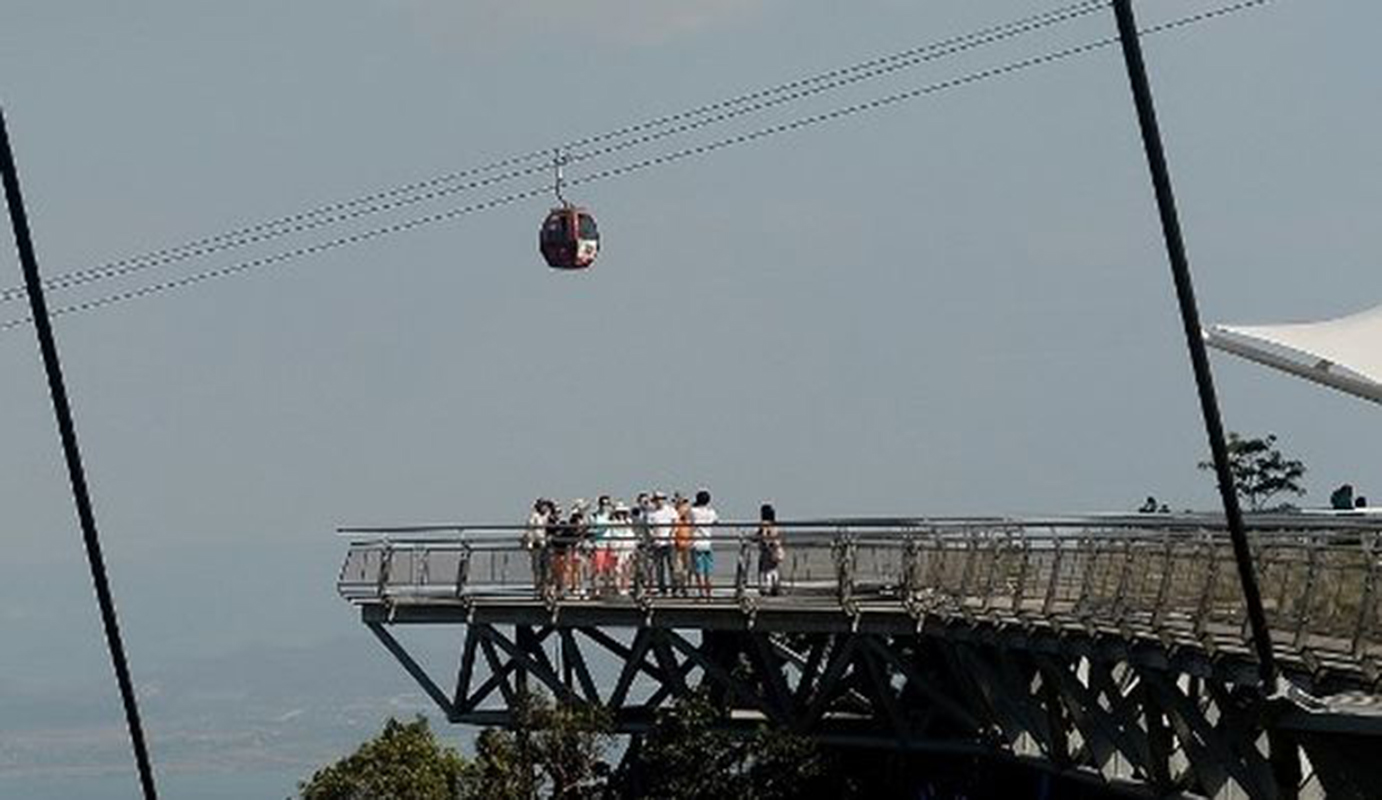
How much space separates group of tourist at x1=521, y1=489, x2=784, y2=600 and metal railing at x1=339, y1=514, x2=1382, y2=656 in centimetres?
4

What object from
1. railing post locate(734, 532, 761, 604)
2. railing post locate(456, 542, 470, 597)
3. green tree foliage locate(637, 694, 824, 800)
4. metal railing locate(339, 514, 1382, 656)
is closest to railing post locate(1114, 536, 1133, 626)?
metal railing locate(339, 514, 1382, 656)

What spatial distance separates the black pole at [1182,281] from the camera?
77.0 feet

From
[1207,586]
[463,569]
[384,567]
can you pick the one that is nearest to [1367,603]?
[1207,586]

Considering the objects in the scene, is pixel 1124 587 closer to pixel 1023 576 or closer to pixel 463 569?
pixel 1023 576

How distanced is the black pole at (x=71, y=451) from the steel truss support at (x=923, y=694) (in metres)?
12.5

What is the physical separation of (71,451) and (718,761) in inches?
1225

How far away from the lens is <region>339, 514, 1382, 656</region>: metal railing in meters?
32.5

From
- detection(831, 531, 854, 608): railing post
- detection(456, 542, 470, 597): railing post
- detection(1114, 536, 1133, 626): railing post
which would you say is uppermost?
detection(456, 542, 470, 597): railing post

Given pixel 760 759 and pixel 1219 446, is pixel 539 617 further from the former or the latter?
pixel 1219 446

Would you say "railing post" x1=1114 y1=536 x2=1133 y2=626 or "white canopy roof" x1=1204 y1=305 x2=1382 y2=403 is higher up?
"white canopy roof" x1=1204 y1=305 x2=1382 y2=403

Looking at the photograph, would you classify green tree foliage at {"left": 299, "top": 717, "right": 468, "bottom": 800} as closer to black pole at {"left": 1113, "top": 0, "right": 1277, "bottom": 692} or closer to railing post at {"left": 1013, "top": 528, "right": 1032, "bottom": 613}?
railing post at {"left": 1013, "top": 528, "right": 1032, "bottom": 613}

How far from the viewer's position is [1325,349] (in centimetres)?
4584

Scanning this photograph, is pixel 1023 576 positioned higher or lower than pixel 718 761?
higher

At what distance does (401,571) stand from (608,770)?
21.5 ft
